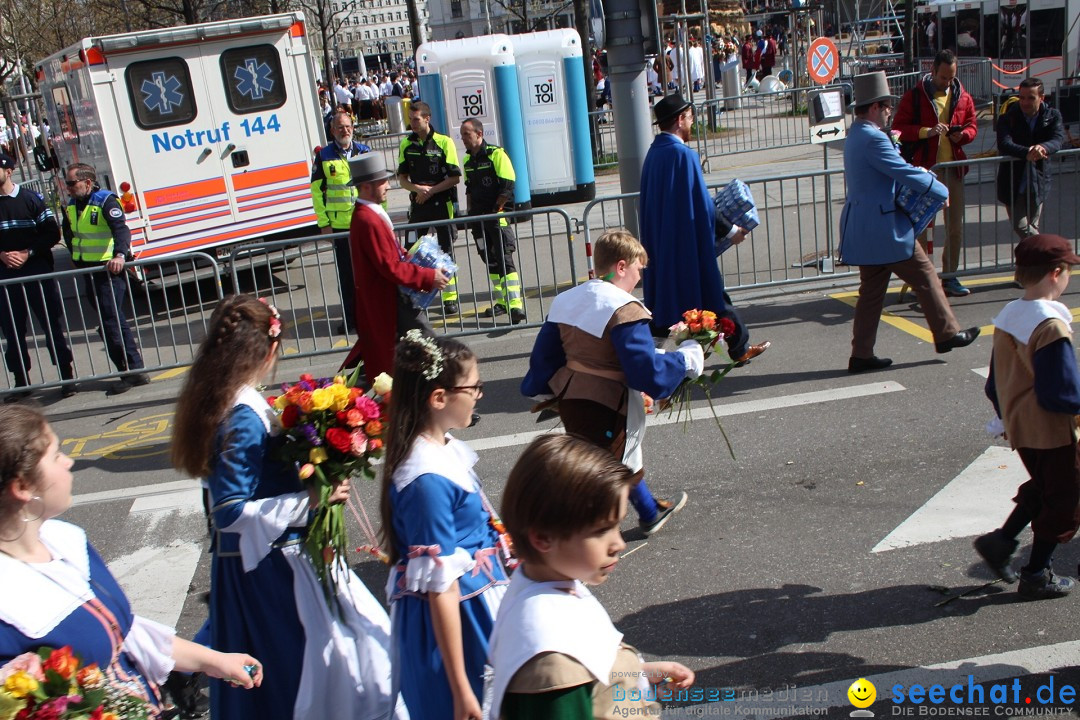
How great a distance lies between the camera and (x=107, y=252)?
29.4 feet

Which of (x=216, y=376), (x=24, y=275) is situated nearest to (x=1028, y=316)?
(x=216, y=376)

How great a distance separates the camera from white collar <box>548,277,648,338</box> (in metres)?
4.30

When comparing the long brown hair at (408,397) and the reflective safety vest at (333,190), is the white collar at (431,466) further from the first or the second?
the reflective safety vest at (333,190)

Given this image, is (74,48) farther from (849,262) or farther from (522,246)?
(849,262)

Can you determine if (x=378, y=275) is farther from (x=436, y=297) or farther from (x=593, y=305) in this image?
(x=436, y=297)

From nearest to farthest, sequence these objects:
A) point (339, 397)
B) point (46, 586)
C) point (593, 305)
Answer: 1. point (46, 586)
2. point (339, 397)
3. point (593, 305)

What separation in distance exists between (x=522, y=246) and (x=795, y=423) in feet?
22.1

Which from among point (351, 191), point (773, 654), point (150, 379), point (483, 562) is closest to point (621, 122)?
point (351, 191)

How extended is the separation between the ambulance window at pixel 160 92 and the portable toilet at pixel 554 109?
511 cm

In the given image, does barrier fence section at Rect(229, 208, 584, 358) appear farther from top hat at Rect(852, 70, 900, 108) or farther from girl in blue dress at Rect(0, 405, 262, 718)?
girl in blue dress at Rect(0, 405, 262, 718)

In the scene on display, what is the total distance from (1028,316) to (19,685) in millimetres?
3389

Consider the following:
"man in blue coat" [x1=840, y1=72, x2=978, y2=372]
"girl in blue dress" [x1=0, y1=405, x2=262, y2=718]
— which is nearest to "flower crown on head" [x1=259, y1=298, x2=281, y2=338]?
"girl in blue dress" [x1=0, y1=405, x2=262, y2=718]

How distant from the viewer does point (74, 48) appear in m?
11.7

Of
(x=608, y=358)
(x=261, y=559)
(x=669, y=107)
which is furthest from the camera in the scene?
(x=669, y=107)
